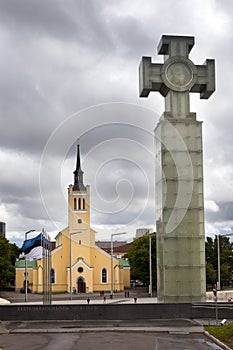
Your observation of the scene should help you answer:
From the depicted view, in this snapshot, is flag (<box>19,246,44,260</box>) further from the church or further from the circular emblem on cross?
the circular emblem on cross

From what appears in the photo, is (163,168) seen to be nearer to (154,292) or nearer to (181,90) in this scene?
(181,90)

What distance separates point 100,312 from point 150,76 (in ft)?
58.0

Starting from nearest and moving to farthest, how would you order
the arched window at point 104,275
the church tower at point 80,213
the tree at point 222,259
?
1. the tree at point 222,259
2. the arched window at point 104,275
3. the church tower at point 80,213

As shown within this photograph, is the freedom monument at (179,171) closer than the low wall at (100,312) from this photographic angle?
No

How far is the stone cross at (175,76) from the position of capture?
4275 cm

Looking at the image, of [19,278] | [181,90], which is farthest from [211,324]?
[19,278]

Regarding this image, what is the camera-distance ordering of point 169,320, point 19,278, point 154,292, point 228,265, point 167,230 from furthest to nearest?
point 19,278 < point 228,265 < point 154,292 < point 167,230 < point 169,320

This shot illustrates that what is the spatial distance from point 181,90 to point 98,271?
62799 millimetres

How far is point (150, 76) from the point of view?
42.8m

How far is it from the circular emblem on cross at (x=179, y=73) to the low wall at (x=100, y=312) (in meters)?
16.2

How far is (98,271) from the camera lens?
330 feet

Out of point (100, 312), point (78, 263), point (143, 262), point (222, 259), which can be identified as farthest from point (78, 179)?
point (100, 312)

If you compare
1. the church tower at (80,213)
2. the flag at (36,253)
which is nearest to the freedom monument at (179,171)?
the flag at (36,253)

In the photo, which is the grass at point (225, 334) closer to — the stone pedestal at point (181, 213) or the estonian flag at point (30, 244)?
the stone pedestal at point (181, 213)
